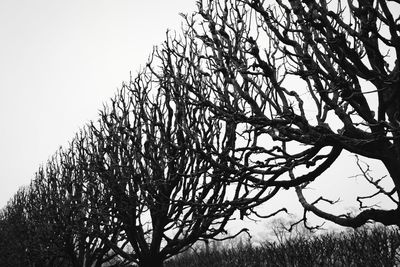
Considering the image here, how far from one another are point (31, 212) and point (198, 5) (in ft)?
42.6

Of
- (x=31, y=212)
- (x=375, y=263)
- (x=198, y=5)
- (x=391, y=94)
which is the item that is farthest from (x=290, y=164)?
(x=31, y=212)

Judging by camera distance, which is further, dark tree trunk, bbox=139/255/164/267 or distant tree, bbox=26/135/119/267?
distant tree, bbox=26/135/119/267

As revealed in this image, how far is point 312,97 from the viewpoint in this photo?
11.3 feet

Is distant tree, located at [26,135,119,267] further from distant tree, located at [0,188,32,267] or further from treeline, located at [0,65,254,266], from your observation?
distant tree, located at [0,188,32,267]

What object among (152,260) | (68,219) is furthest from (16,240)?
(152,260)

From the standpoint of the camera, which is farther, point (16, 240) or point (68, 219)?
point (16, 240)

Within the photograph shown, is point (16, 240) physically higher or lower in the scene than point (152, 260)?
higher

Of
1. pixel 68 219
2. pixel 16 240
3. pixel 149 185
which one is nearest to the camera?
pixel 149 185

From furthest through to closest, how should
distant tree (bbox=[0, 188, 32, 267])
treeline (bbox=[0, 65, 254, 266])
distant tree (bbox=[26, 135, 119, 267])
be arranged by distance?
distant tree (bbox=[0, 188, 32, 267]), distant tree (bbox=[26, 135, 119, 267]), treeline (bbox=[0, 65, 254, 266])

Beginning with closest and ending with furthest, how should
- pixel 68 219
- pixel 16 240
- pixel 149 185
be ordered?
pixel 149 185, pixel 68 219, pixel 16 240

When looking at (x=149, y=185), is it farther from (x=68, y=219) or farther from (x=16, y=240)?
(x=16, y=240)

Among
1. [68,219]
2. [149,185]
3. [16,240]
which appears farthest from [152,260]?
[16,240]

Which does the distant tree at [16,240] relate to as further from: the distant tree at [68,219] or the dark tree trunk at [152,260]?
the dark tree trunk at [152,260]

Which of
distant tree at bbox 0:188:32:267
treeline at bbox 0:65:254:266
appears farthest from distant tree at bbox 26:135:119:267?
distant tree at bbox 0:188:32:267
